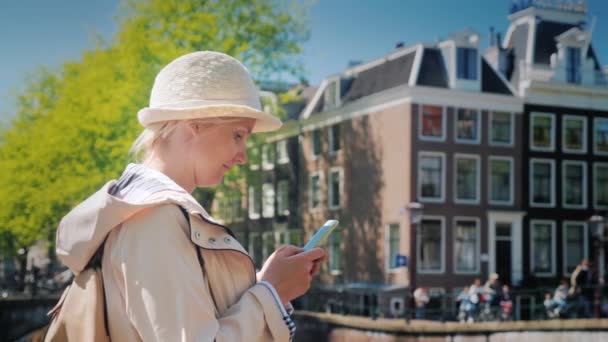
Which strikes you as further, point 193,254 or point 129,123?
point 129,123

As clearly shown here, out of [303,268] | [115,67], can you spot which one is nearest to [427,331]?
[115,67]

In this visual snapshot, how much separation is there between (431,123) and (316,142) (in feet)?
13.3

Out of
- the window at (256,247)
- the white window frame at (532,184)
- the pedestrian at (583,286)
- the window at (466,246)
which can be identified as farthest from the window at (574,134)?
A: the window at (256,247)

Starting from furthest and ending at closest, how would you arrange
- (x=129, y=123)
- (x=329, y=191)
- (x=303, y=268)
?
(x=329, y=191) < (x=129, y=123) < (x=303, y=268)

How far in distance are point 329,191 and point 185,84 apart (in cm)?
2219

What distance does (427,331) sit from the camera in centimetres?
1457

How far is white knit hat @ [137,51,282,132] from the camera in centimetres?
134

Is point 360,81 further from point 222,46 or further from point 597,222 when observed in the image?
point 597,222

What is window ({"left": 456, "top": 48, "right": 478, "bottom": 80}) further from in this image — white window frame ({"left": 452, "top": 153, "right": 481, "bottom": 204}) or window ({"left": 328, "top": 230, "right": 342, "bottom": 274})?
window ({"left": 328, "top": 230, "right": 342, "bottom": 274})

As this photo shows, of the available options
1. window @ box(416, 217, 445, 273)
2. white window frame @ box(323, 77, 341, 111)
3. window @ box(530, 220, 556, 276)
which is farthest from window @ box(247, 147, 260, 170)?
window @ box(530, 220, 556, 276)

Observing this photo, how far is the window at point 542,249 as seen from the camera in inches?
856

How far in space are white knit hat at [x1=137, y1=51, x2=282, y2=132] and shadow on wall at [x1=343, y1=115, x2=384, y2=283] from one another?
20448 mm

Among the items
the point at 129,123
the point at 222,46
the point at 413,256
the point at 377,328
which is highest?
the point at 222,46

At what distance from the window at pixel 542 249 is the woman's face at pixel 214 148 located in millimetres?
20955
